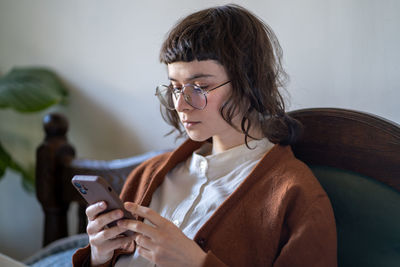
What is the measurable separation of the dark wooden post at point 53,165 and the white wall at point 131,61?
25cm

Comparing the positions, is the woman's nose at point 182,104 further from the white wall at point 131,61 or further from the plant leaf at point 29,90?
the plant leaf at point 29,90

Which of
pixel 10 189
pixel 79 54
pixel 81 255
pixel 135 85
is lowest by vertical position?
pixel 10 189

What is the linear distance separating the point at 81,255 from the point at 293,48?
781mm

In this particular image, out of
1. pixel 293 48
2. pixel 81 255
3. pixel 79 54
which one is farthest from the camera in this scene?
pixel 79 54

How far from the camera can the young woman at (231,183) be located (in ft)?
2.77

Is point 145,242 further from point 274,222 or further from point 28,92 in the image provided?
point 28,92

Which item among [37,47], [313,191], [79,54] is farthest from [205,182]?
[37,47]

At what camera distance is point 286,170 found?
945mm

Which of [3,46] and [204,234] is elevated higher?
[3,46]

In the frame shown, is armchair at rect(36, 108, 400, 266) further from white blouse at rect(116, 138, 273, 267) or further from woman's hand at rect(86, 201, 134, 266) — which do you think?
woman's hand at rect(86, 201, 134, 266)

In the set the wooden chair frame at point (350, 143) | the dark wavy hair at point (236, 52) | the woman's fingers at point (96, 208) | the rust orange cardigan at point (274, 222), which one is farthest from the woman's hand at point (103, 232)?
the wooden chair frame at point (350, 143)

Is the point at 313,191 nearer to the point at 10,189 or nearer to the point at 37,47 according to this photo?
the point at 37,47

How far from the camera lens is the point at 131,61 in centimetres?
159

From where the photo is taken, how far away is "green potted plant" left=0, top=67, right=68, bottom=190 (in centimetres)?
163
